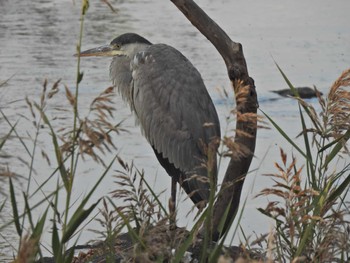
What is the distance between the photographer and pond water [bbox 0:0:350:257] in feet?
19.5

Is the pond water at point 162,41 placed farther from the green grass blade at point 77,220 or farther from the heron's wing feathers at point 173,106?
the green grass blade at point 77,220

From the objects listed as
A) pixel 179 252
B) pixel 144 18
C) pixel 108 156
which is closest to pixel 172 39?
pixel 144 18

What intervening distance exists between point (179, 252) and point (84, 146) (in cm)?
30

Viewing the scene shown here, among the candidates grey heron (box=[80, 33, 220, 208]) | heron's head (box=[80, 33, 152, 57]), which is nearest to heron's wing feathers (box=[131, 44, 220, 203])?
grey heron (box=[80, 33, 220, 208])

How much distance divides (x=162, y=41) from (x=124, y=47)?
111 inches

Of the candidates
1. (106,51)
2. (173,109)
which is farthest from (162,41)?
(173,109)

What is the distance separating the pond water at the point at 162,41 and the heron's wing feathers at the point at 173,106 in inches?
20.1

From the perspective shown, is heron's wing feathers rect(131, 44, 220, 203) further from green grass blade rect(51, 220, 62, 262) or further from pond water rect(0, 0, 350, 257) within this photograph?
green grass blade rect(51, 220, 62, 262)

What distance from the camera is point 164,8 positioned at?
10.2 metres

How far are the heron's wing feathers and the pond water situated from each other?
51cm

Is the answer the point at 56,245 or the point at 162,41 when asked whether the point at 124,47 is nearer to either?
the point at 162,41

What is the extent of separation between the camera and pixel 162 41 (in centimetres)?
840

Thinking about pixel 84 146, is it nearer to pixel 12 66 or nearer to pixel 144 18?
pixel 12 66

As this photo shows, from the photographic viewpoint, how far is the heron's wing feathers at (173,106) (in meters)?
4.74
